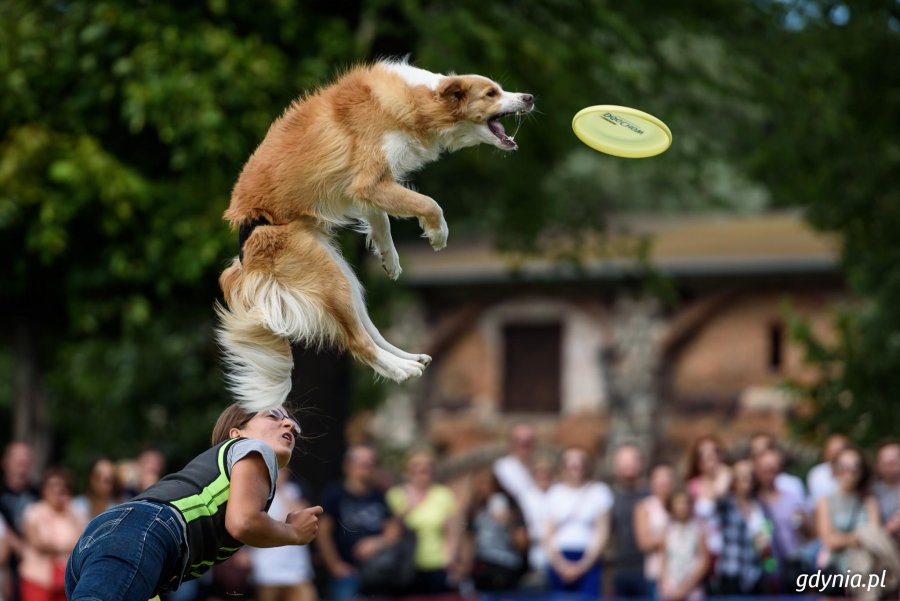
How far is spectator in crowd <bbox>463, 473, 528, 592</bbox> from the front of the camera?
10727mm

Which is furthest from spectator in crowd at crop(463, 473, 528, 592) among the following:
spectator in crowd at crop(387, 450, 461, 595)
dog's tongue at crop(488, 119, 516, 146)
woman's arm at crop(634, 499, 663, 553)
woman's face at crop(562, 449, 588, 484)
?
dog's tongue at crop(488, 119, 516, 146)

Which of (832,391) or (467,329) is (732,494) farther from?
(467,329)

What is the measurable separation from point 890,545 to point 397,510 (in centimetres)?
372

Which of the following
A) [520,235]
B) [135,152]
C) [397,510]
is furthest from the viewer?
[520,235]

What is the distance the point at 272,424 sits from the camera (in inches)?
216

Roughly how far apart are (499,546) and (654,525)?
1.27m

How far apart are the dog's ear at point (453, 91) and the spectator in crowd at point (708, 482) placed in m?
5.45

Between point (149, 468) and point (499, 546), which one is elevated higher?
point (149, 468)

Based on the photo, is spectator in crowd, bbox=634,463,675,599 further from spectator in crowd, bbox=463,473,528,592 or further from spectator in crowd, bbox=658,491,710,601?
spectator in crowd, bbox=463,473,528,592

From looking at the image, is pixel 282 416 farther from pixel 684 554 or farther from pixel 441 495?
pixel 441 495

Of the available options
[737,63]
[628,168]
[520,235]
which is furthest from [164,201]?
[628,168]

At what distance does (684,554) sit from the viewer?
998cm

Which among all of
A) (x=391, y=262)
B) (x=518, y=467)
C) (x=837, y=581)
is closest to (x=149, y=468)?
(x=518, y=467)

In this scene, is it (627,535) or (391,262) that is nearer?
(391,262)
